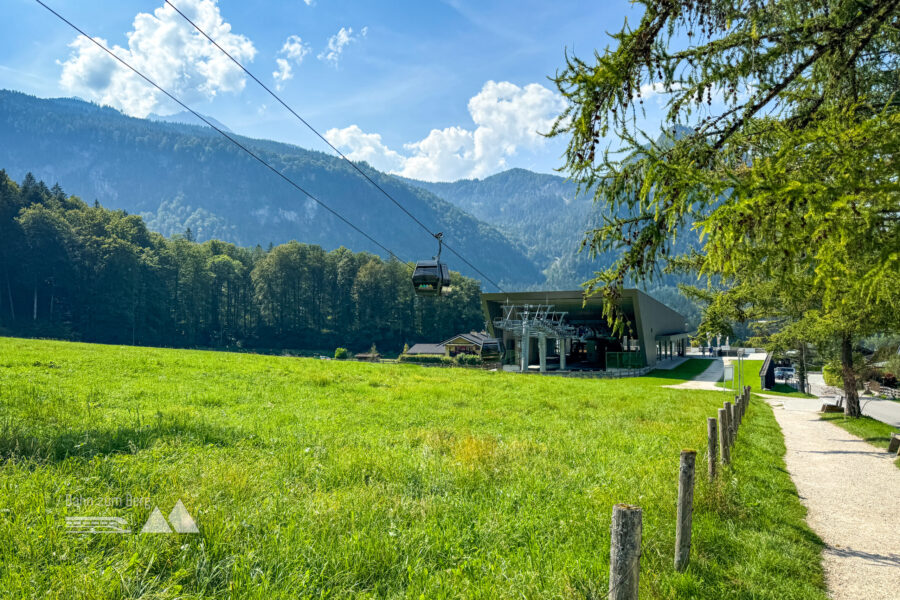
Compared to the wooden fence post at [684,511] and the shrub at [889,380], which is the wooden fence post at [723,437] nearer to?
the wooden fence post at [684,511]

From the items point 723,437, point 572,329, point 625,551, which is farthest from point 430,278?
point 572,329

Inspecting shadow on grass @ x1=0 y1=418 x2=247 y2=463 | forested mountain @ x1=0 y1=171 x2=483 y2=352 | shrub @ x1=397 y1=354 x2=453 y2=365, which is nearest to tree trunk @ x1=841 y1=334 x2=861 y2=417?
shadow on grass @ x1=0 y1=418 x2=247 y2=463

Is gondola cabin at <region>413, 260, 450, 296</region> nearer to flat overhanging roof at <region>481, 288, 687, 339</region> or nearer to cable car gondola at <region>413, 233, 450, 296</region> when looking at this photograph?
cable car gondola at <region>413, 233, 450, 296</region>

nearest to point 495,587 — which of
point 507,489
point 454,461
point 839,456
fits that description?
point 507,489

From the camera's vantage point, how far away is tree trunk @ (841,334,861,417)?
17.3m

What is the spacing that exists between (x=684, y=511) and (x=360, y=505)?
119 inches

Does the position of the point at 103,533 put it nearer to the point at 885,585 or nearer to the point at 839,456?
the point at 885,585

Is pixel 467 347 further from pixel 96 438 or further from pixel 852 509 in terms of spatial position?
pixel 96 438

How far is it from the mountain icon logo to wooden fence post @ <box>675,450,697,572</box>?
4.00 meters

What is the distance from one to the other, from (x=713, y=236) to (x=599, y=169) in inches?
→ 60.4

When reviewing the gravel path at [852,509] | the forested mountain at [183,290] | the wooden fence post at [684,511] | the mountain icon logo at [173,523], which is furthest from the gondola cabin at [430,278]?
the forested mountain at [183,290]

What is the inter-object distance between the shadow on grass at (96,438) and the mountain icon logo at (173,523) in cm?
235

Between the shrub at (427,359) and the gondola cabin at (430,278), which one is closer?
the gondola cabin at (430,278)

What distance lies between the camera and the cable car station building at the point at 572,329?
44.8 metres
